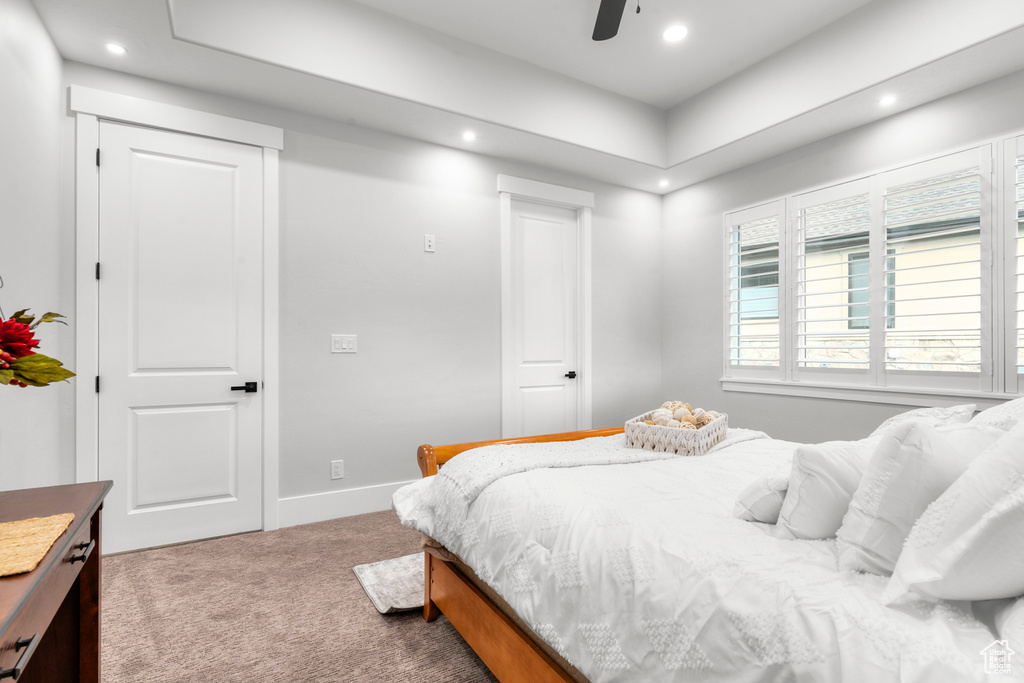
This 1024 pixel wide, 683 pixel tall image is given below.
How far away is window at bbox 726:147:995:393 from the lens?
9.24ft

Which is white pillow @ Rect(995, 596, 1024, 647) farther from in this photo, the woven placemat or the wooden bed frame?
the woven placemat

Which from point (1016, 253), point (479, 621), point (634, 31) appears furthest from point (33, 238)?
Answer: point (1016, 253)

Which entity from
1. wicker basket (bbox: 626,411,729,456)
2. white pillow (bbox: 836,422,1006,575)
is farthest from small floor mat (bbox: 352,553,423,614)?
white pillow (bbox: 836,422,1006,575)

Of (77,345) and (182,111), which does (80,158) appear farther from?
(77,345)

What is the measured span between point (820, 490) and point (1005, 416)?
1.74 ft

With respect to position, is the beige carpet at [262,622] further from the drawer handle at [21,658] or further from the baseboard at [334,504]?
the drawer handle at [21,658]

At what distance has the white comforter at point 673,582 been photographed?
2.56ft

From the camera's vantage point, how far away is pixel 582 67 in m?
3.48

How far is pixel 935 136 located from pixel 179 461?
4.60m

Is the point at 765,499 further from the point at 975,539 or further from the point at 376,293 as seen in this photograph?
the point at 376,293

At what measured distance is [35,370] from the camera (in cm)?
104


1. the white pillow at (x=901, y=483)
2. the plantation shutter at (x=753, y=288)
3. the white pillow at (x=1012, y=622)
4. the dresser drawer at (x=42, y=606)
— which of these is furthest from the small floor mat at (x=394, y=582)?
the plantation shutter at (x=753, y=288)

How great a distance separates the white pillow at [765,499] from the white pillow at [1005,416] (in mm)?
461

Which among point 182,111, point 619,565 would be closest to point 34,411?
point 182,111
